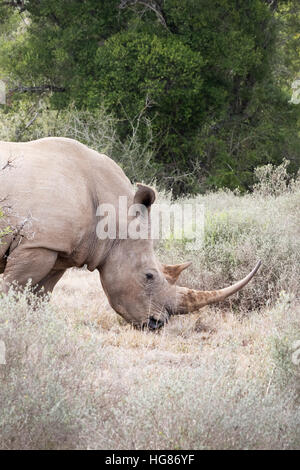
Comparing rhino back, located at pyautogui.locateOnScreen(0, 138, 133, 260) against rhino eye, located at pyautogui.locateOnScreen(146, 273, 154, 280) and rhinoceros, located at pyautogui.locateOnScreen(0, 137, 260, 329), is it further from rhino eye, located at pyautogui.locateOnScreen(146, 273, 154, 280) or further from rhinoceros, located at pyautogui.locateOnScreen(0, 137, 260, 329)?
rhino eye, located at pyautogui.locateOnScreen(146, 273, 154, 280)

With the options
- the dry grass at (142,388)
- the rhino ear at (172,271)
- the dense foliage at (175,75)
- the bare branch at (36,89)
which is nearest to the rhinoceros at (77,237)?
the rhino ear at (172,271)

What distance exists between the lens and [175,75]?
14.4 meters

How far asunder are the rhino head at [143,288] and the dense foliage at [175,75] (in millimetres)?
8436

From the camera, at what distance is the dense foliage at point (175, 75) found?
1436 cm

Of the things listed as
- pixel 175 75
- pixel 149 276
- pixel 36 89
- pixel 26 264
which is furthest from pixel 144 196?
pixel 36 89

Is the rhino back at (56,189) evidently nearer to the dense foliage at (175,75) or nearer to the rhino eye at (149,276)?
the rhino eye at (149,276)

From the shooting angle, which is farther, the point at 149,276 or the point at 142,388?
the point at 149,276

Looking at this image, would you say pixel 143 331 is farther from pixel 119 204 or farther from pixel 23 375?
pixel 23 375

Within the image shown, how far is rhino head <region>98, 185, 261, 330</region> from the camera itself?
5.79 m

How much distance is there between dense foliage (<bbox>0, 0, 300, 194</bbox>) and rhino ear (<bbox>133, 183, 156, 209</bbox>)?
832cm

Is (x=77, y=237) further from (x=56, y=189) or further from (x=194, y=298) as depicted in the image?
(x=194, y=298)

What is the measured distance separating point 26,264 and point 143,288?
110 centimetres

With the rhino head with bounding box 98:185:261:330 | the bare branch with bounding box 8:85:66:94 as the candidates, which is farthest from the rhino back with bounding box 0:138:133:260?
the bare branch with bounding box 8:85:66:94

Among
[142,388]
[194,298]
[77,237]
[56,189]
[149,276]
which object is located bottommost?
[142,388]
